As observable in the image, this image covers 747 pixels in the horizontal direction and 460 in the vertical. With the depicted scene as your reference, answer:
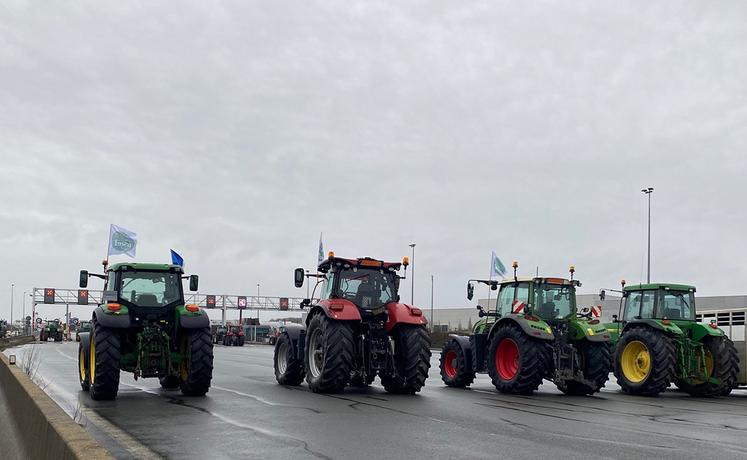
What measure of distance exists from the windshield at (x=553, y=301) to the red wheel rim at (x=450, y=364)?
245cm

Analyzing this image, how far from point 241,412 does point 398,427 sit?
2775mm

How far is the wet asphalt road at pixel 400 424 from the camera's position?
851cm

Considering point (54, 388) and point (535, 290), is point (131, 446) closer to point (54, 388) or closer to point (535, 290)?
point (54, 388)

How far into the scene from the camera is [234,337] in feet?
204

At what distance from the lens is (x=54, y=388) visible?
1556cm

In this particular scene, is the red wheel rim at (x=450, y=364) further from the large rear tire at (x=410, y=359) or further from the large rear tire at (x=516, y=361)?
the large rear tire at (x=410, y=359)

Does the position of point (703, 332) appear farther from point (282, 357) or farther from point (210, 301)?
point (210, 301)

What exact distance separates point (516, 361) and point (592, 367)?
1546mm

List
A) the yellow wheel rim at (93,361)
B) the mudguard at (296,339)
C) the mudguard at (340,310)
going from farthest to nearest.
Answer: the mudguard at (296,339), the mudguard at (340,310), the yellow wheel rim at (93,361)

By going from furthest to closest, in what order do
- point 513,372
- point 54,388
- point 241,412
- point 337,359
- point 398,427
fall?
point 513,372 < point 54,388 < point 337,359 < point 241,412 < point 398,427

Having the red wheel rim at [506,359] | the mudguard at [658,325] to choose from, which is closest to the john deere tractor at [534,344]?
the red wheel rim at [506,359]

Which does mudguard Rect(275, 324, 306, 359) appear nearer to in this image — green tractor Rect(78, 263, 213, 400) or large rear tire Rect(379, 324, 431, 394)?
large rear tire Rect(379, 324, 431, 394)

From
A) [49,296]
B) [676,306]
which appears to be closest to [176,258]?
[676,306]

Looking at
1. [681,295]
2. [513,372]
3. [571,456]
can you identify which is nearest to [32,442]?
[571,456]
